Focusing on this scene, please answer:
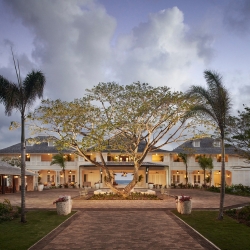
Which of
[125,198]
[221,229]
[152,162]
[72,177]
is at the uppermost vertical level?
[152,162]

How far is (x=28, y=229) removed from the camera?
13.4 metres

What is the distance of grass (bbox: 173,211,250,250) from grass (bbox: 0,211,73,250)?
19.6 feet

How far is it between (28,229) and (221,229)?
766cm

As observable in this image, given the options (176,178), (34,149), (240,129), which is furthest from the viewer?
(176,178)

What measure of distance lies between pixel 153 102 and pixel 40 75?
11.3 metres

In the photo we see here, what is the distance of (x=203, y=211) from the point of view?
18766 mm

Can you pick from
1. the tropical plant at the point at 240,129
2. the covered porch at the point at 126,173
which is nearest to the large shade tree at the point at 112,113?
the tropical plant at the point at 240,129

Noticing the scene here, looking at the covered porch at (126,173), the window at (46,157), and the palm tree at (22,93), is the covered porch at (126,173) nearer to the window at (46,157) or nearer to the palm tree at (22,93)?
the window at (46,157)

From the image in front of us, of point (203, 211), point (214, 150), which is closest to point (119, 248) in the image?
point (203, 211)

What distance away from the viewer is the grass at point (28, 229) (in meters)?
10.9

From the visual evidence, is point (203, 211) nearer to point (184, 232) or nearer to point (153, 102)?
point (184, 232)

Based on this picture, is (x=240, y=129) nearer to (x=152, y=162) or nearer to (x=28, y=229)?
(x=28, y=229)

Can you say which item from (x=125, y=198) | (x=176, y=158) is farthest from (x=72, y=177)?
(x=125, y=198)

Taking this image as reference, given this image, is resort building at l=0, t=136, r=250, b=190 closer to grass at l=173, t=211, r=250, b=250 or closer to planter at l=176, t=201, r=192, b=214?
planter at l=176, t=201, r=192, b=214
